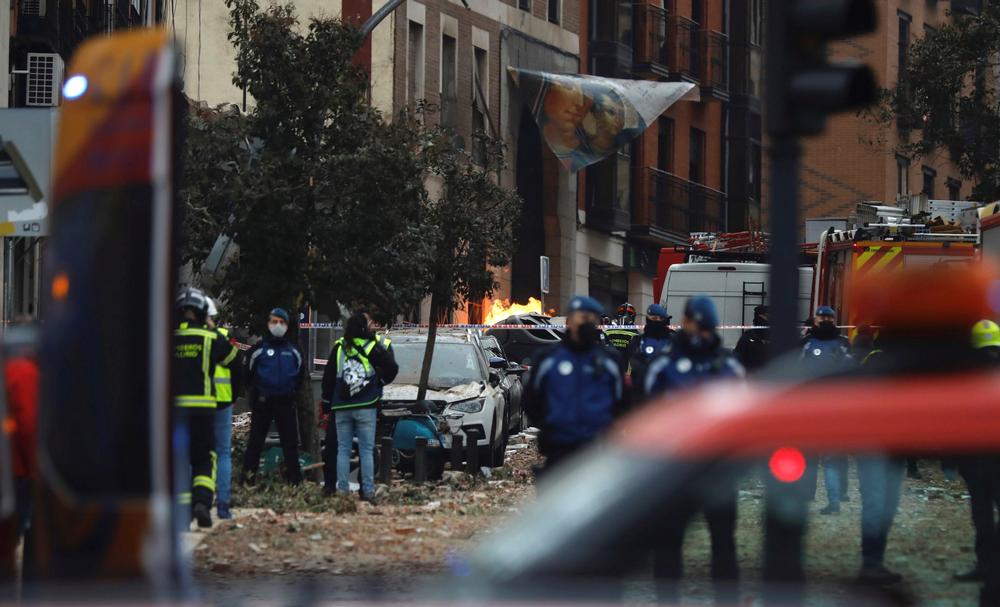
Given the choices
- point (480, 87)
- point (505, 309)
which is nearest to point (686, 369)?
point (505, 309)

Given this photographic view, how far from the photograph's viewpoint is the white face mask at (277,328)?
16.6 m

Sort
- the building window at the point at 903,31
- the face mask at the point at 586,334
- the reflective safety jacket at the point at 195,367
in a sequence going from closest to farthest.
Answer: the face mask at the point at 586,334
the reflective safety jacket at the point at 195,367
the building window at the point at 903,31

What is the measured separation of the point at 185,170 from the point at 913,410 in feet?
55.0

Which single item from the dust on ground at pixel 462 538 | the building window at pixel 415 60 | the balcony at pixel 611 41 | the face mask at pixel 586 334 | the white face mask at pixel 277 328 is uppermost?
the balcony at pixel 611 41

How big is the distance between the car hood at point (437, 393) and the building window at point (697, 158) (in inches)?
1296

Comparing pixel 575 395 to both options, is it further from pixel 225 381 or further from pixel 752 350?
pixel 752 350

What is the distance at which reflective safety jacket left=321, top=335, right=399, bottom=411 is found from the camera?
1706 centimetres

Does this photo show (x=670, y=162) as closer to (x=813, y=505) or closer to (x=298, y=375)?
(x=298, y=375)

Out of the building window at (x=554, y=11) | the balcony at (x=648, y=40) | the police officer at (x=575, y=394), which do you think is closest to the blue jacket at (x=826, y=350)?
the police officer at (x=575, y=394)

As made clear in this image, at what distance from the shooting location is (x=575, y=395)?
34.9 feet

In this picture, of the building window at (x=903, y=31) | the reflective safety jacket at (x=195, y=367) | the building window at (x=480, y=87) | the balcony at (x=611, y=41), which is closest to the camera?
the reflective safety jacket at (x=195, y=367)

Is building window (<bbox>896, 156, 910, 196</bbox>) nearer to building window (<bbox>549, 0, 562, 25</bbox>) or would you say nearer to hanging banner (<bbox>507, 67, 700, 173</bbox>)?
building window (<bbox>549, 0, 562, 25</bbox>)

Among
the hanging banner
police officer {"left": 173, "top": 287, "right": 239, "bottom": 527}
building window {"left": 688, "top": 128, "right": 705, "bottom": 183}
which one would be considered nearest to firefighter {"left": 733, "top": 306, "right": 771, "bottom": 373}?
police officer {"left": 173, "top": 287, "right": 239, "bottom": 527}

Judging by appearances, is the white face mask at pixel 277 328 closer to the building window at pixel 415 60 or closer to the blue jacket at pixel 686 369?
the blue jacket at pixel 686 369
